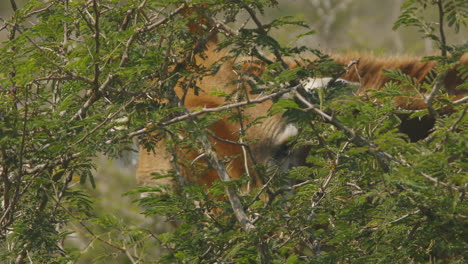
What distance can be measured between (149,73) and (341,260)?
103cm

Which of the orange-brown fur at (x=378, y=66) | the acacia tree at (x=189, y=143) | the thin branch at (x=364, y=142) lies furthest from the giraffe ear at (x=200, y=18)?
the orange-brown fur at (x=378, y=66)

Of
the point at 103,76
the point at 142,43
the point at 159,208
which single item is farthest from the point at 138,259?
the point at 142,43

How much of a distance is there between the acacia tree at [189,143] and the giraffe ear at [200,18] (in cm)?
1

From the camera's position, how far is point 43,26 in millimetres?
2521

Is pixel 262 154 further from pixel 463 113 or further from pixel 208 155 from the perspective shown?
pixel 463 113

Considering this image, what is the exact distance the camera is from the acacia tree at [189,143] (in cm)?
226

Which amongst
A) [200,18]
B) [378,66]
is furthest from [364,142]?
[378,66]

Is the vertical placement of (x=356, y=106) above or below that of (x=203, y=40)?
below

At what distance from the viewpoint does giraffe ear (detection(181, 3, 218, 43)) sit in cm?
265

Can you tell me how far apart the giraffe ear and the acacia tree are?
0.05 ft

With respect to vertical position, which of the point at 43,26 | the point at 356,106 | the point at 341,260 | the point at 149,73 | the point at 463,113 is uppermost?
the point at 43,26

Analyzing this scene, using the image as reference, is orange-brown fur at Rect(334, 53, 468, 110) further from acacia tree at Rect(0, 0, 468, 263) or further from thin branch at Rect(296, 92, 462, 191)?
thin branch at Rect(296, 92, 462, 191)

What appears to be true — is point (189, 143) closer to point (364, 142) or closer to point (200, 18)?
point (200, 18)

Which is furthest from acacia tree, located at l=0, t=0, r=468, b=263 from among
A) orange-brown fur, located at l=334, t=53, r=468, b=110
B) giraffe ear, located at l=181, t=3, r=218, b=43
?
orange-brown fur, located at l=334, t=53, r=468, b=110
